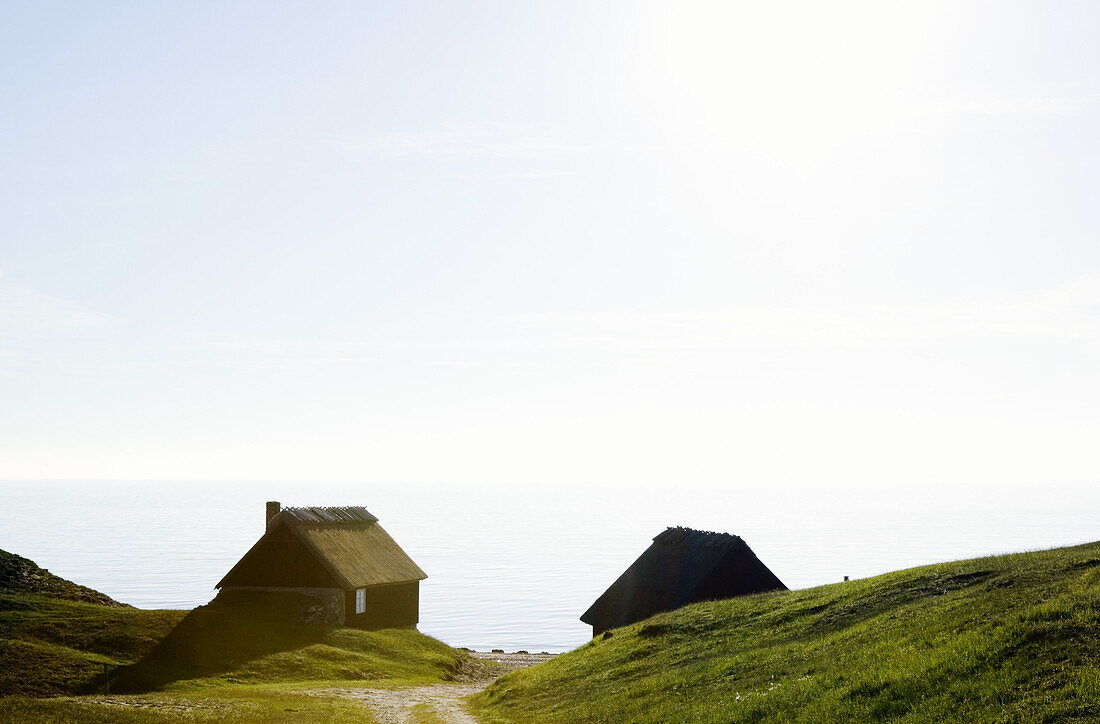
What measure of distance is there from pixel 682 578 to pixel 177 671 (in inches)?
1081

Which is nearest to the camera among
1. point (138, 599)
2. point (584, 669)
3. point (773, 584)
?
point (584, 669)

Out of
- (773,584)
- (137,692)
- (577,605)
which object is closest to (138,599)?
(577,605)

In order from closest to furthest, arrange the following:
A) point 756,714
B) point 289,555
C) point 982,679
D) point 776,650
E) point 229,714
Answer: point 982,679
point 756,714
point 776,650
point 229,714
point 289,555

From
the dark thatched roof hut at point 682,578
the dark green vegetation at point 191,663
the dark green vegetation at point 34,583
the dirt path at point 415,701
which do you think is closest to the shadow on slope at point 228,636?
the dark green vegetation at point 191,663

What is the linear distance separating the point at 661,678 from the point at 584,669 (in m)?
7.73

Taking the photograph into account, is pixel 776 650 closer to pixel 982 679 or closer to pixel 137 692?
pixel 982 679

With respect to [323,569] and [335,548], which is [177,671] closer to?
[323,569]

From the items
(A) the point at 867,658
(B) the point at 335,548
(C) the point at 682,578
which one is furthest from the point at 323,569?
(A) the point at 867,658

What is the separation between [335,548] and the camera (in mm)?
63750

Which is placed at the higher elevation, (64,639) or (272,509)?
(272,509)

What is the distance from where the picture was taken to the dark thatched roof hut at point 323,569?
61000 millimetres

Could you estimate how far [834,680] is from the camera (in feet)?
72.3

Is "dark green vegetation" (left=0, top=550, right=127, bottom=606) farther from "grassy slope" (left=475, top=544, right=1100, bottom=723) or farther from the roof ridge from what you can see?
the roof ridge

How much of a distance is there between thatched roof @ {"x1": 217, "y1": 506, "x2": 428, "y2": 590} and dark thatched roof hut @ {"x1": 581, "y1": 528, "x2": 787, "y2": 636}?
16760 mm
